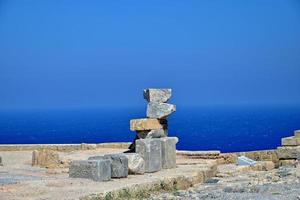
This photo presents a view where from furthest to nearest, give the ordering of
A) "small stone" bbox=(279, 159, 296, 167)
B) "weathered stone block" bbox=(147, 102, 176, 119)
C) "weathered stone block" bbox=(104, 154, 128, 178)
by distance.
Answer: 1. "small stone" bbox=(279, 159, 296, 167)
2. "weathered stone block" bbox=(147, 102, 176, 119)
3. "weathered stone block" bbox=(104, 154, 128, 178)

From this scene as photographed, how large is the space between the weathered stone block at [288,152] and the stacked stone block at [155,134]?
4.85m

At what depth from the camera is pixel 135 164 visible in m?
14.5

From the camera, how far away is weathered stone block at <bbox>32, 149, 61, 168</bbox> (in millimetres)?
16156

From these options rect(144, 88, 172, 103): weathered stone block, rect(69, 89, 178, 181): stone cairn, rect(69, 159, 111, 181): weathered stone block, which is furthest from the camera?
rect(144, 88, 172, 103): weathered stone block

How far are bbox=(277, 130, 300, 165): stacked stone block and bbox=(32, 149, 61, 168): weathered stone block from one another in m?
7.12

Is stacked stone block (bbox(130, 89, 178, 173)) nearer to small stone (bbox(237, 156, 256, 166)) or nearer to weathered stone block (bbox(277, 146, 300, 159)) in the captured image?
small stone (bbox(237, 156, 256, 166))

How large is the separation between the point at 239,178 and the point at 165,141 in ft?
6.58

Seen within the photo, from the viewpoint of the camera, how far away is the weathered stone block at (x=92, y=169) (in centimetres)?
1323

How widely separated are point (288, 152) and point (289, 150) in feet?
0.23

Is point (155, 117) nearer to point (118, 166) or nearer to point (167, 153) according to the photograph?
point (167, 153)

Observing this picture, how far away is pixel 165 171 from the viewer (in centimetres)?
1511

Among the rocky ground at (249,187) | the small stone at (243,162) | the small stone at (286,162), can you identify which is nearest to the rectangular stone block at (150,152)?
the rocky ground at (249,187)

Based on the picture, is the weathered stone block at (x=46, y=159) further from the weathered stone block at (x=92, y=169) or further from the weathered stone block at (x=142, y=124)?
the weathered stone block at (x=92, y=169)

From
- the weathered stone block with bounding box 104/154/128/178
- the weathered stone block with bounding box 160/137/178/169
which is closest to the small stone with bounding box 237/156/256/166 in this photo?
the weathered stone block with bounding box 160/137/178/169
